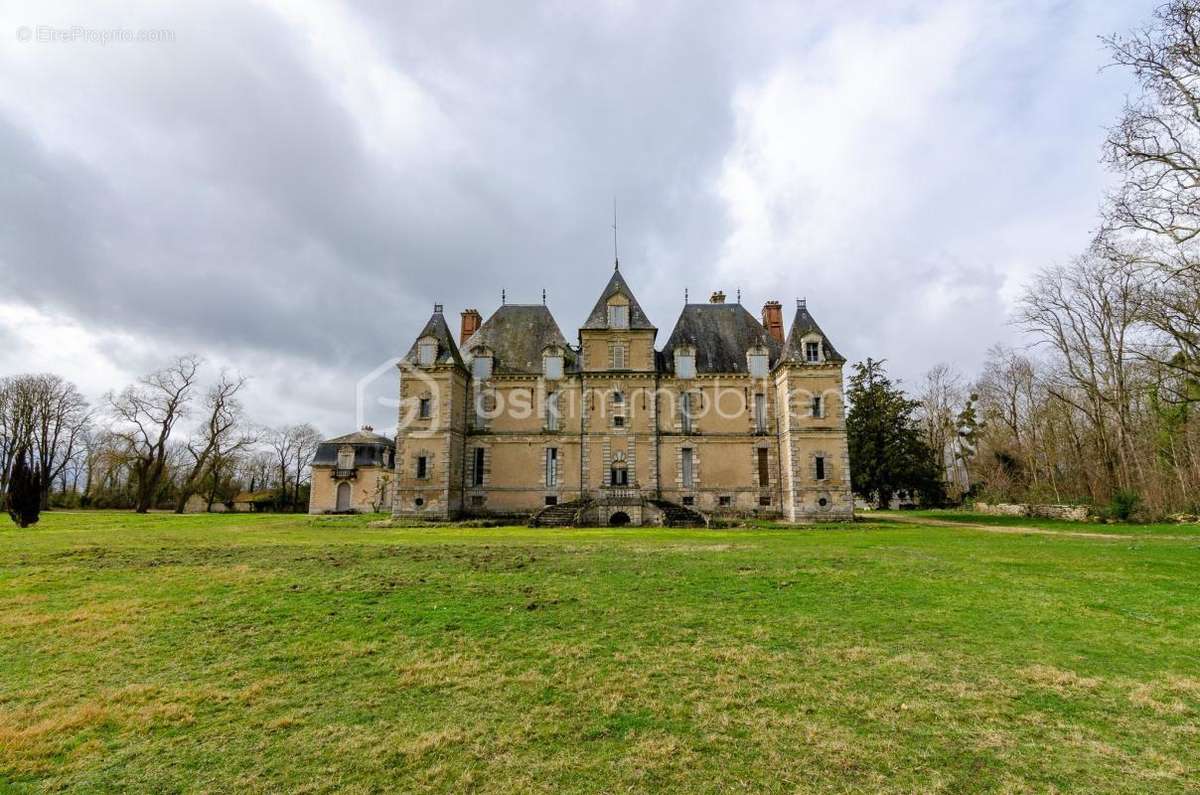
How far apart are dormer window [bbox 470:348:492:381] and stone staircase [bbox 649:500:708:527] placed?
12850 millimetres

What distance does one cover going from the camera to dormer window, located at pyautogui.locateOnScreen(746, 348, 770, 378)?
3503 cm

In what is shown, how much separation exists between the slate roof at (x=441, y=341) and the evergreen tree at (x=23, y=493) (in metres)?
16.9

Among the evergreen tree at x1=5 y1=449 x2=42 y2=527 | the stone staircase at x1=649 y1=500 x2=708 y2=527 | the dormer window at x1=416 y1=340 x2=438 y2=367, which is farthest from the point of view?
the dormer window at x1=416 y1=340 x2=438 y2=367

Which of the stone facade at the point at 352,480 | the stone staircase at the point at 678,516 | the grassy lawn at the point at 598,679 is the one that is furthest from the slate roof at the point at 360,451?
the grassy lawn at the point at 598,679

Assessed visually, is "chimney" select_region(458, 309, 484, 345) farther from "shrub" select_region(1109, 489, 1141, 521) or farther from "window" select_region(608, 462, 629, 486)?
"shrub" select_region(1109, 489, 1141, 521)

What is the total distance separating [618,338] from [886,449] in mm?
24563

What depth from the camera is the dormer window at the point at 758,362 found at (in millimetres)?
35031

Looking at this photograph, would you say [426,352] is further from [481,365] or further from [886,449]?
[886,449]

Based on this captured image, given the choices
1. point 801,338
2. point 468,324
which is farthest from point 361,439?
point 801,338

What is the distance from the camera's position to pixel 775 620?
27.6 ft

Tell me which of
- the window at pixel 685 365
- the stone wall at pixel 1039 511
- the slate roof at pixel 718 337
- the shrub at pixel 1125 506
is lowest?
the stone wall at pixel 1039 511

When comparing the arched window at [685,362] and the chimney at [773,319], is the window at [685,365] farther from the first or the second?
the chimney at [773,319]

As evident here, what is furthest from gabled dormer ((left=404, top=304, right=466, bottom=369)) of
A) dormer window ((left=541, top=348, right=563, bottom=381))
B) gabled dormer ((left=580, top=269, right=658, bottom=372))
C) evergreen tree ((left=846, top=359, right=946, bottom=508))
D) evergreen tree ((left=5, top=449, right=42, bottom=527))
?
evergreen tree ((left=846, top=359, right=946, bottom=508))

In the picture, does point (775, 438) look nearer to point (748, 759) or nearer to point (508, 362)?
point (508, 362)
